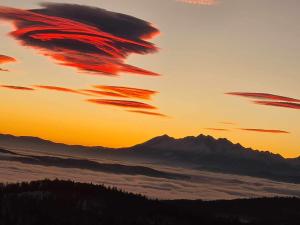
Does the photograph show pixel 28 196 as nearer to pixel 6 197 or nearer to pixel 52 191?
pixel 6 197

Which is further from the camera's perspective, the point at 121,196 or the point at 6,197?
the point at 121,196

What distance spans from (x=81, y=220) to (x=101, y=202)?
71.8 feet

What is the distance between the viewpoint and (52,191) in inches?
5074

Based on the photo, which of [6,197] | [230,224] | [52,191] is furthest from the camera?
[230,224]

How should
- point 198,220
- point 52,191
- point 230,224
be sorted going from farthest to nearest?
point 230,224 < point 198,220 < point 52,191

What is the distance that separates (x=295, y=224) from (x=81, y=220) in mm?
95607

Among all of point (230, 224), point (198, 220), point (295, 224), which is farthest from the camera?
point (295, 224)

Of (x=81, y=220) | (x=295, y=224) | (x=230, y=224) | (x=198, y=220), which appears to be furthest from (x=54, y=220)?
(x=295, y=224)

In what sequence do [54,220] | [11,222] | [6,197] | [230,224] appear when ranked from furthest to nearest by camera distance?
1. [230,224]
2. [6,197]
3. [54,220]
4. [11,222]

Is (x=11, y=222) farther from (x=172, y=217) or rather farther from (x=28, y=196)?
(x=172, y=217)

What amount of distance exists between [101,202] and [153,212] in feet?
54.5

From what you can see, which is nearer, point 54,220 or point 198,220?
point 54,220

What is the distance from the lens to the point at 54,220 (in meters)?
108

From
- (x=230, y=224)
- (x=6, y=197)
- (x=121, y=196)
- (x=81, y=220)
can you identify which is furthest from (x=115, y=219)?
(x=230, y=224)
